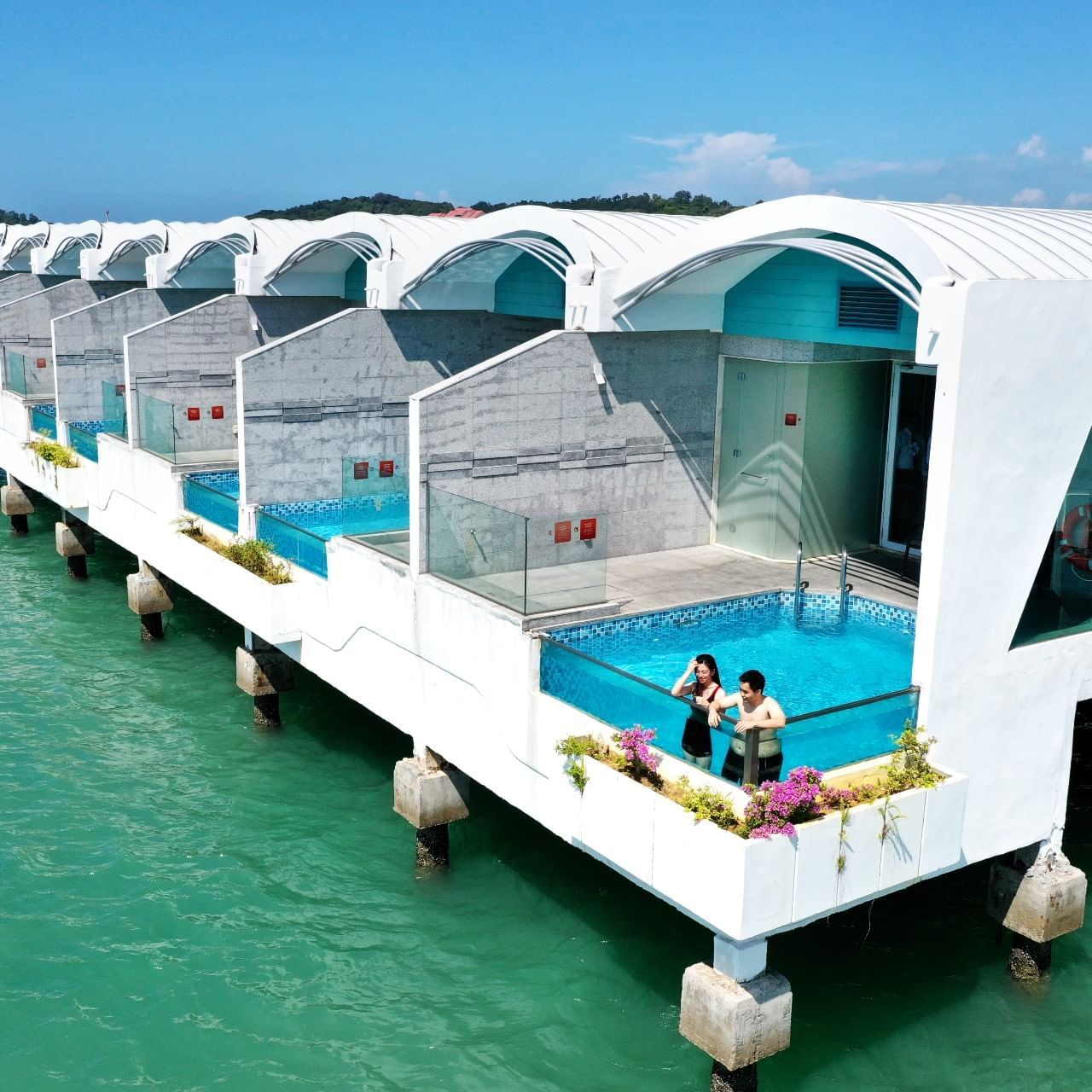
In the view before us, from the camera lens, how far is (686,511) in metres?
16.5

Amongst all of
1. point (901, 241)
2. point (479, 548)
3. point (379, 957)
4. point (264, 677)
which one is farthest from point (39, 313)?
point (901, 241)

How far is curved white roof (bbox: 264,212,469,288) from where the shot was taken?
61.3ft

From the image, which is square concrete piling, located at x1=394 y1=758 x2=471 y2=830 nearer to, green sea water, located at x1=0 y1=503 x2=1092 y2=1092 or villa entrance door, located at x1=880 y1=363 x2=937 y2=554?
green sea water, located at x1=0 y1=503 x2=1092 y2=1092

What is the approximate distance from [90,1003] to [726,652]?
266 inches

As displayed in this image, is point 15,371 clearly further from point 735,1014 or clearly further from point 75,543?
point 735,1014

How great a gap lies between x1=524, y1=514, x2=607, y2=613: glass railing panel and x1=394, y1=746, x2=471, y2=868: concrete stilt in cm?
254

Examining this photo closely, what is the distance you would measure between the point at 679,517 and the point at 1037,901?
7009 millimetres

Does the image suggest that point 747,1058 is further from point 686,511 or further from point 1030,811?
point 686,511

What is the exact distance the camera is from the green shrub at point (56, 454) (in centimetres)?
2244

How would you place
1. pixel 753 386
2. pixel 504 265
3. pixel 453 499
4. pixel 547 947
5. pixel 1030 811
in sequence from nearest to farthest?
pixel 1030 811
pixel 547 947
pixel 453 499
pixel 753 386
pixel 504 265

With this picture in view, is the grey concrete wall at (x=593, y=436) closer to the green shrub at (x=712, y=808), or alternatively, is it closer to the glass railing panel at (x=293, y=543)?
the glass railing panel at (x=293, y=543)

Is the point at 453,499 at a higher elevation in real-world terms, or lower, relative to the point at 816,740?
higher

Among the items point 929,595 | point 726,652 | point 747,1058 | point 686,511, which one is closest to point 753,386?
point 686,511

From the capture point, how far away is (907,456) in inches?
635
